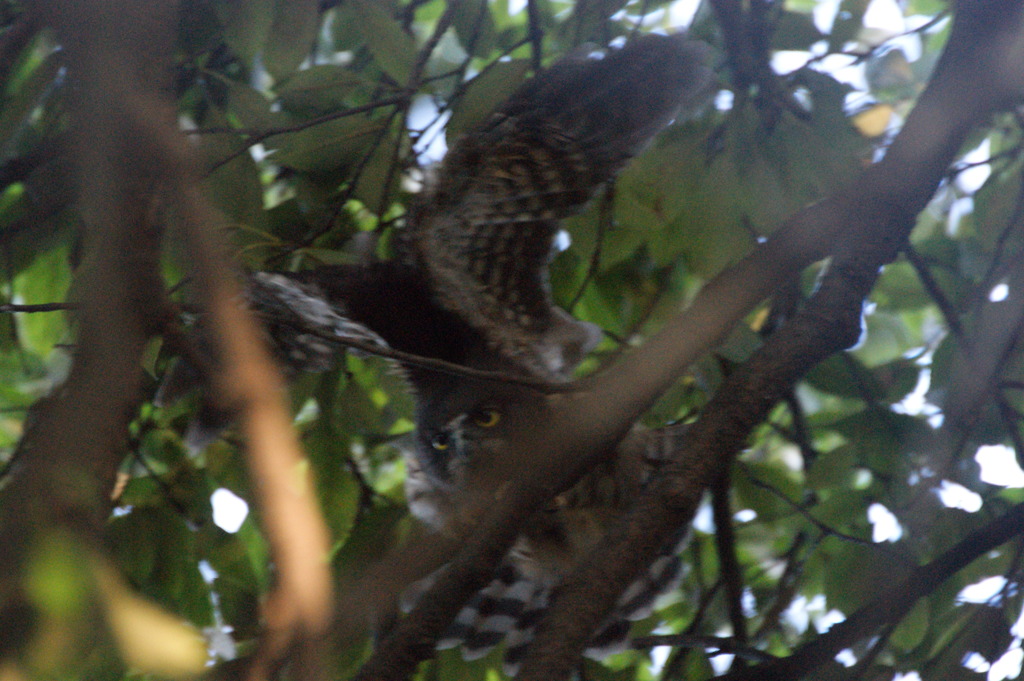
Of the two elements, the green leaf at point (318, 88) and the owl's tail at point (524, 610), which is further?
the owl's tail at point (524, 610)

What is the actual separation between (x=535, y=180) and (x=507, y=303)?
404mm

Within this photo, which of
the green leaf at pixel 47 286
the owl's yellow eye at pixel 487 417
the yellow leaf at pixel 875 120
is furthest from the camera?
the yellow leaf at pixel 875 120

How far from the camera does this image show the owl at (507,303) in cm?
184

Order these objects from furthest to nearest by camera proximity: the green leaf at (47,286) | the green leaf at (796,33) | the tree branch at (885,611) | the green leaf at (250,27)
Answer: the green leaf at (47,286) → the green leaf at (796,33) → the green leaf at (250,27) → the tree branch at (885,611)

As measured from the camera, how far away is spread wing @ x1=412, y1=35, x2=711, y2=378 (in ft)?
6.00

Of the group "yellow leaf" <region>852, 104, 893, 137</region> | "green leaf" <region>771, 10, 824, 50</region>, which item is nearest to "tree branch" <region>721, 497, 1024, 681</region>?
"green leaf" <region>771, 10, 824, 50</region>

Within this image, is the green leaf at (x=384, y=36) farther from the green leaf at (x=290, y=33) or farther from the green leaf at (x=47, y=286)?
the green leaf at (x=47, y=286)

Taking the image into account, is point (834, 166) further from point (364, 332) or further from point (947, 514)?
point (364, 332)

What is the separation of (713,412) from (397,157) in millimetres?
997

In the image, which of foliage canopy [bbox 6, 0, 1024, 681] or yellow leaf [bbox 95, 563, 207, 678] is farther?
foliage canopy [bbox 6, 0, 1024, 681]

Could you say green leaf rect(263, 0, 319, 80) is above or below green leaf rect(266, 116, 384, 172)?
above

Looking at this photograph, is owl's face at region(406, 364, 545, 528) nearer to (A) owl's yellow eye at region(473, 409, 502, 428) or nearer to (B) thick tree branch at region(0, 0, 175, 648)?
(A) owl's yellow eye at region(473, 409, 502, 428)

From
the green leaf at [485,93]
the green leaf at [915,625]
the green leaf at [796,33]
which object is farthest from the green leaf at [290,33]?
the green leaf at [915,625]

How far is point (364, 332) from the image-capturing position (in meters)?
1.86
